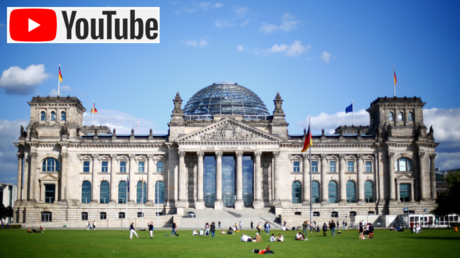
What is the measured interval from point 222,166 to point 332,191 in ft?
74.2

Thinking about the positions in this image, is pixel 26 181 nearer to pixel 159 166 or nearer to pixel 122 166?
pixel 122 166

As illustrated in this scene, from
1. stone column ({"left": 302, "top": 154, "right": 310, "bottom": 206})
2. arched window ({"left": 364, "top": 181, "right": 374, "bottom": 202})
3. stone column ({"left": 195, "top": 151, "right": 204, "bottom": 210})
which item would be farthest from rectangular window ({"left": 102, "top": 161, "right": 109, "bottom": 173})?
arched window ({"left": 364, "top": 181, "right": 374, "bottom": 202})

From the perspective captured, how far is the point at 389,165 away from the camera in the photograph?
4097 inches

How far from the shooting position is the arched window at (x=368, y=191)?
106m

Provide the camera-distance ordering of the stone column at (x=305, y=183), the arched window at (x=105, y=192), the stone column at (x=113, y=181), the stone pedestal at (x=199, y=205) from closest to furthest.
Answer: the stone pedestal at (x=199, y=205) < the stone column at (x=113, y=181) < the stone column at (x=305, y=183) < the arched window at (x=105, y=192)

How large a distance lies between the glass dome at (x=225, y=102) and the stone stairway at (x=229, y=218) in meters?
24.0

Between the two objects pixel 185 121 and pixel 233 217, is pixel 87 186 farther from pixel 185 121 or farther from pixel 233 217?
pixel 233 217

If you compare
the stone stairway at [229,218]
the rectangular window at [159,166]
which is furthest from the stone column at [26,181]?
the stone stairway at [229,218]

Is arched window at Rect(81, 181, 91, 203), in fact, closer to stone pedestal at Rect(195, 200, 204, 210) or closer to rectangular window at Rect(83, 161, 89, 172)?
rectangular window at Rect(83, 161, 89, 172)

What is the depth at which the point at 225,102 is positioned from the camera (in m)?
114

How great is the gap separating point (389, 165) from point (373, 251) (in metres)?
65.9

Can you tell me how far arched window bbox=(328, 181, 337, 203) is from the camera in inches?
4149

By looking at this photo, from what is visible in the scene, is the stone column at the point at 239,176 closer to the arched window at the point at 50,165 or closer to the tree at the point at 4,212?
the arched window at the point at 50,165

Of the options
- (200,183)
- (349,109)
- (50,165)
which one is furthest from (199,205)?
(349,109)
